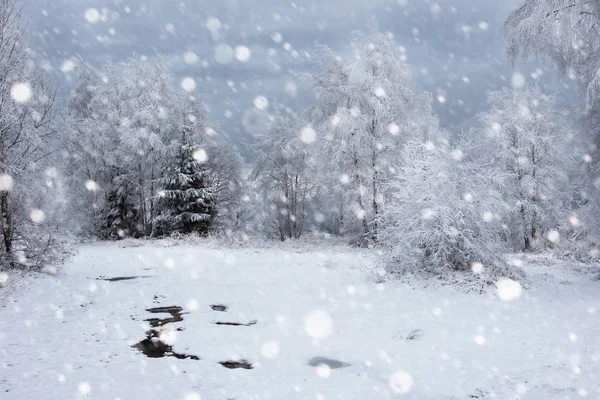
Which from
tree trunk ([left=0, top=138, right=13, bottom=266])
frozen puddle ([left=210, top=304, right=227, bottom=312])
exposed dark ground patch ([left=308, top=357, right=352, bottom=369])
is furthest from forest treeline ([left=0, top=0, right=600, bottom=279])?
exposed dark ground patch ([left=308, top=357, right=352, bottom=369])

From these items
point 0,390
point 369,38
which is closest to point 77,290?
point 0,390

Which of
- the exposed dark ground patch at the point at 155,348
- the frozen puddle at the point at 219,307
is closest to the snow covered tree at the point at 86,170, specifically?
the frozen puddle at the point at 219,307

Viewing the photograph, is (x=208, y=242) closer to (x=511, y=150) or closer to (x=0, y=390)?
(x=511, y=150)

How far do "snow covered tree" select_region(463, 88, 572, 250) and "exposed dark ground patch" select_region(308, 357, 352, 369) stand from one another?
18811mm

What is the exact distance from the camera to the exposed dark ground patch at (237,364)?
666 cm

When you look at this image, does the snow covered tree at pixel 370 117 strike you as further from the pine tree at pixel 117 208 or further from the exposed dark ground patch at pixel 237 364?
the exposed dark ground patch at pixel 237 364

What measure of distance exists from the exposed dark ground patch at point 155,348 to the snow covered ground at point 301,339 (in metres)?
0.15

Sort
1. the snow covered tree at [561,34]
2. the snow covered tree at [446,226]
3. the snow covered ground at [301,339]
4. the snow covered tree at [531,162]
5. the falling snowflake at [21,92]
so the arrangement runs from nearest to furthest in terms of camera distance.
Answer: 1. the snow covered ground at [301,339]
2. the snow covered tree at [561,34]
3. the snow covered tree at [446,226]
4. the falling snowflake at [21,92]
5. the snow covered tree at [531,162]

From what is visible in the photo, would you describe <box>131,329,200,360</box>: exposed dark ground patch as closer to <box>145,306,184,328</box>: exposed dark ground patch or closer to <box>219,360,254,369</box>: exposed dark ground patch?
<box>219,360,254,369</box>: exposed dark ground patch

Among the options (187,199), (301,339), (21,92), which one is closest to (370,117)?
(187,199)

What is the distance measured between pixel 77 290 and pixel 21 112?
546 cm

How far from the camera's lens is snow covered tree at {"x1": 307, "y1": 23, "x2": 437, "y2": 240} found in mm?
21234

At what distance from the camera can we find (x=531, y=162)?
23.8 m

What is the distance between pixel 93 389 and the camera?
5.76m
